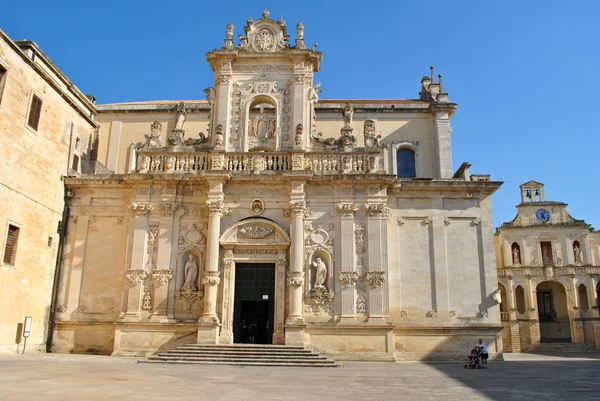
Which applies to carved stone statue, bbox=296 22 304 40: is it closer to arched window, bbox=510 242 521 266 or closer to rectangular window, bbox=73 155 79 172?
rectangular window, bbox=73 155 79 172

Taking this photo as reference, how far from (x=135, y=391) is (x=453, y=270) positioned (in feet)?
56.2

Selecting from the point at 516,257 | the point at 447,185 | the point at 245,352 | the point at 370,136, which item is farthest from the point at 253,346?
the point at 516,257

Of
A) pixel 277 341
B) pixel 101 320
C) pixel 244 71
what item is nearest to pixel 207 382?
pixel 277 341

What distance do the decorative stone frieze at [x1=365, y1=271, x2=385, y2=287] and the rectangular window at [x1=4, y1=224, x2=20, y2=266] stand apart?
582 inches

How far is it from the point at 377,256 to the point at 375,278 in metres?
0.99

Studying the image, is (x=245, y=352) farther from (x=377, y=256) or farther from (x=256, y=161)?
(x=256, y=161)

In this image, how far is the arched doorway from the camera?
153 ft

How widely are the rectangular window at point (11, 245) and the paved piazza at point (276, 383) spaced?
4.52 m

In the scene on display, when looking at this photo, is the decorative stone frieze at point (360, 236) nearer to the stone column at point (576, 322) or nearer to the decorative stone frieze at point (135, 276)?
the decorative stone frieze at point (135, 276)

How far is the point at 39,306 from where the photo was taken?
2361cm

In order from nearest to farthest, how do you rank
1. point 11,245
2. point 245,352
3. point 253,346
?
point 245,352 < point 253,346 < point 11,245

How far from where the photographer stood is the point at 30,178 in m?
22.9

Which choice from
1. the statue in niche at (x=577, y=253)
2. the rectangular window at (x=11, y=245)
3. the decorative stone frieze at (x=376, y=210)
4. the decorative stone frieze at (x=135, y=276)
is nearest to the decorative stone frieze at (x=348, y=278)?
the decorative stone frieze at (x=376, y=210)

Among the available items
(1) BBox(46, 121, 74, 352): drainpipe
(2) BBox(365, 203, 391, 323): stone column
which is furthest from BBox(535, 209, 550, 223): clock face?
(1) BBox(46, 121, 74, 352): drainpipe
